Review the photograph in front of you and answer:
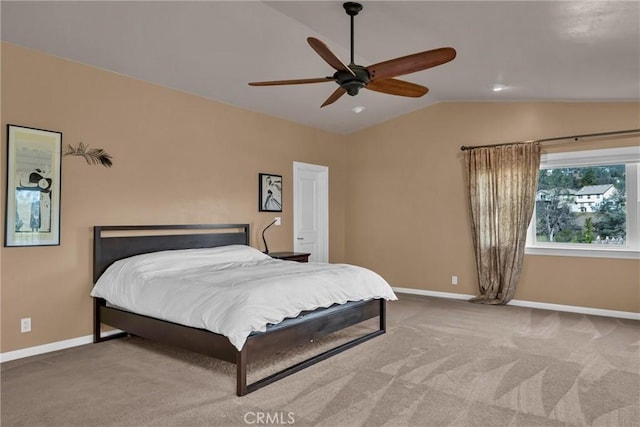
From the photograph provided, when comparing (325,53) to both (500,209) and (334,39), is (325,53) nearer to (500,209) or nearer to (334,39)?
(334,39)

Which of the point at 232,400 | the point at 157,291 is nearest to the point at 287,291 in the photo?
the point at 232,400

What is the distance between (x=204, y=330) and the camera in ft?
9.91

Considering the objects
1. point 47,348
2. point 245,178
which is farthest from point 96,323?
point 245,178

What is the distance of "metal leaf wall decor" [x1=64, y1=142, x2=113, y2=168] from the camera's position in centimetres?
395

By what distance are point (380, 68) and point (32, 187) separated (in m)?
3.03

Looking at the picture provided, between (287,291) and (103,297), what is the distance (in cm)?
188

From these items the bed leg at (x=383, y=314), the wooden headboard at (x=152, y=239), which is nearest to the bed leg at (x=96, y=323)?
the wooden headboard at (x=152, y=239)

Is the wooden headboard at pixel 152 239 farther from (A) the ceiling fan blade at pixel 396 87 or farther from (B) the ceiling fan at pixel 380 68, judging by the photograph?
(A) the ceiling fan blade at pixel 396 87

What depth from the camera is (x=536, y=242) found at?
5605 millimetres

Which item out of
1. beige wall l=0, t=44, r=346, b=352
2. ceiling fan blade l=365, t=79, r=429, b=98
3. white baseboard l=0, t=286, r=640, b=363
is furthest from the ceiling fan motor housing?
white baseboard l=0, t=286, r=640, b=363

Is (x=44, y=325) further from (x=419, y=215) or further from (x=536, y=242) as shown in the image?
(x=536, y=242)

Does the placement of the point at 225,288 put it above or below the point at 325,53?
below

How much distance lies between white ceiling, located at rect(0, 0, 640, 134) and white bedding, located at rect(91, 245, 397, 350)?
1.90m

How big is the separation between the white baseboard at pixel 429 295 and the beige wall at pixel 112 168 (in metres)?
0.06
